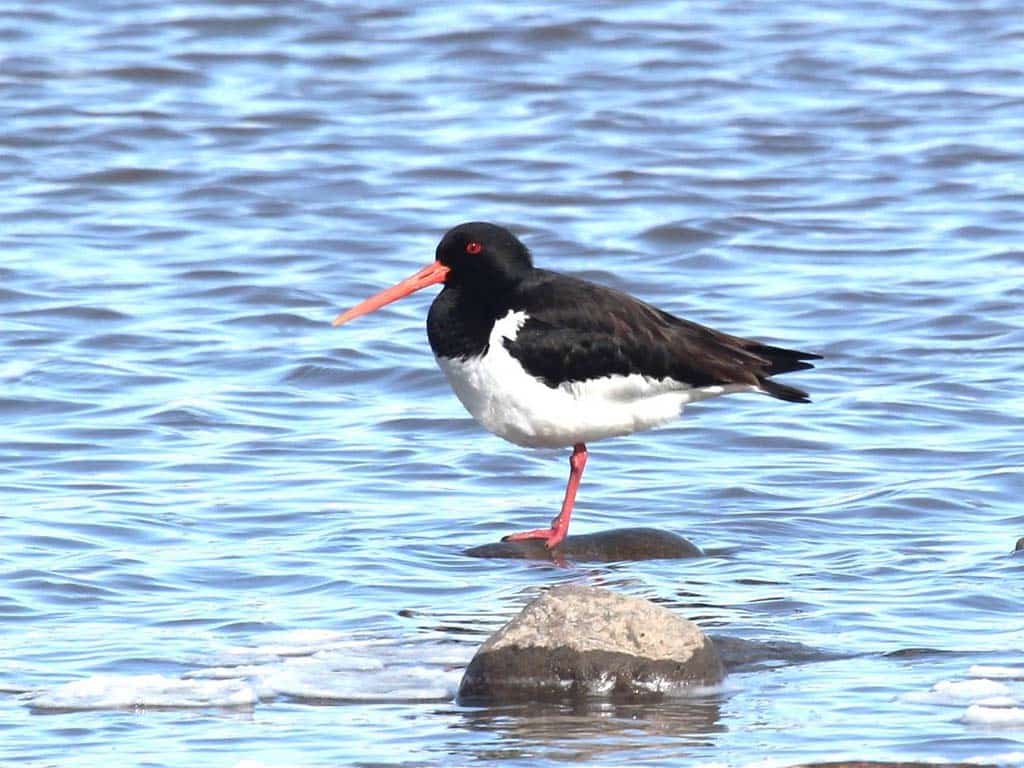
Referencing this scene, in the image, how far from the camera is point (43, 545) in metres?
7.73

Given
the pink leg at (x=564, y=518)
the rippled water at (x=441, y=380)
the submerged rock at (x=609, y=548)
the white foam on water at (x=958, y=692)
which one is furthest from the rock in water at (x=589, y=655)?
the pink leg at (x=564, y=518)

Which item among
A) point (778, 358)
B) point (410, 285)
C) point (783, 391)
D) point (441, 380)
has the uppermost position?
point (410, 285)

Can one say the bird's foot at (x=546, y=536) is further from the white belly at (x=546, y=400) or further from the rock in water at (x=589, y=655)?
the rock in water at (x=589, y=655)

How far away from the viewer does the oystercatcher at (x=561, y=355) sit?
8.06 metres

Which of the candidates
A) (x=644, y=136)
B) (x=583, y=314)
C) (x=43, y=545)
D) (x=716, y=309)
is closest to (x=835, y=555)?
(x=583, y=314)

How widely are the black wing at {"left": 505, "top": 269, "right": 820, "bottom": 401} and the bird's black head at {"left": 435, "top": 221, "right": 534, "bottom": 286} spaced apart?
101mm

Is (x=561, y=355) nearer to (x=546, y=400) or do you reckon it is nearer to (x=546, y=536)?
(x=546, y=400)

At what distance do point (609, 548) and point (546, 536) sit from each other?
28cm

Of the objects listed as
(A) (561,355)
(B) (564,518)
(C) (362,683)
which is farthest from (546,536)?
(C) (362,683)

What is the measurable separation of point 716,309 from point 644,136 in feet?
15.3

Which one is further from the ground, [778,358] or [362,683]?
[778,358]

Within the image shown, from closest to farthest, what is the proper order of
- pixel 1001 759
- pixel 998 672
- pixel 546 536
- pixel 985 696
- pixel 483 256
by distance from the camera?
pixel 1001 759
pixel 985 696
pixel 998 672
pixel 546 536
pixel 483 256

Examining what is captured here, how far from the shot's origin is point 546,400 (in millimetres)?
8070

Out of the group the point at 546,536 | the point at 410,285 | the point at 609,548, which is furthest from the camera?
A: the point at 410,285
